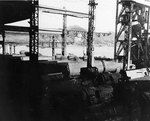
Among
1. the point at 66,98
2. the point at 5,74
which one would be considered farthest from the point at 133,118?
the point at 5,74

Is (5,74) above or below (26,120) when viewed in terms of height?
above

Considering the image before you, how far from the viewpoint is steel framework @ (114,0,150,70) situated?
16203 mm

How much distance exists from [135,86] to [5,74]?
6882mm

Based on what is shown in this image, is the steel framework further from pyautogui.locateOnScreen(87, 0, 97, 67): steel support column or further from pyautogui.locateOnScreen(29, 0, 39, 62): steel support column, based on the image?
pyautogui.locateOnScreen(29, 0, 39, 62): steel support column

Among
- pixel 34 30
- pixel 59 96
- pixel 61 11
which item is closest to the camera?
pixel 59 96

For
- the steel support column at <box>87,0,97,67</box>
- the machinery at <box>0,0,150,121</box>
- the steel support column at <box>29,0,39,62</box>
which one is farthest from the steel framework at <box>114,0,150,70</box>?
the steel support column at <box>29,0,39,62</box>

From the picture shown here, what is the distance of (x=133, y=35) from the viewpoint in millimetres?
18531

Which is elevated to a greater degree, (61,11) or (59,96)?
(61,11)

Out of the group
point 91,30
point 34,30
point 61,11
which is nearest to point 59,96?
point 34,30

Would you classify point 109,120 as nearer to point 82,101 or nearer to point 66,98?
point 82,101

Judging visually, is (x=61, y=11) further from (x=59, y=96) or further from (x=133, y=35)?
(x=59, y=96)

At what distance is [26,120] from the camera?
7383mm

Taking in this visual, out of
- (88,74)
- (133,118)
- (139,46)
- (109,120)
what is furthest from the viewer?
(139,46)

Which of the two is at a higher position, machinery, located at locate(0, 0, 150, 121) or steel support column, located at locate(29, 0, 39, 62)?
steel support column, located at locate(29, 0, 39, 62)
